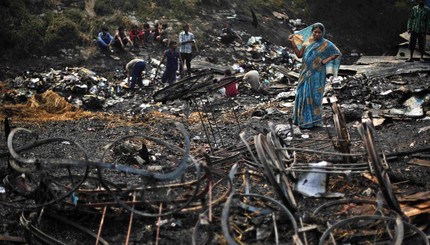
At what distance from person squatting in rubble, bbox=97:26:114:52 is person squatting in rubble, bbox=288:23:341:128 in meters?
7.83

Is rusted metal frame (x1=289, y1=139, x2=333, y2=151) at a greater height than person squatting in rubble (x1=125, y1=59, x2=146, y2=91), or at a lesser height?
greater

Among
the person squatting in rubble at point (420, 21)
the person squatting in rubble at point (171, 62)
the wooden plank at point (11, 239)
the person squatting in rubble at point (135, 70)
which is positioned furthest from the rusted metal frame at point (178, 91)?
the person squatting in rubble at point (420, 21)

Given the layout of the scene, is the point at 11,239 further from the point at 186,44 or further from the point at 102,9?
the point at 102,9

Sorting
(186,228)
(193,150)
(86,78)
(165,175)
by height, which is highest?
(165,175)

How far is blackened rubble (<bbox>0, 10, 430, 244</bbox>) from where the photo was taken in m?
3.51

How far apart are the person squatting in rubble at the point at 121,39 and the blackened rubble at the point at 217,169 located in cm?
334

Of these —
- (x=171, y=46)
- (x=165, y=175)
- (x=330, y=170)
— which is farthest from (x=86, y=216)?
(x=171, y=46)

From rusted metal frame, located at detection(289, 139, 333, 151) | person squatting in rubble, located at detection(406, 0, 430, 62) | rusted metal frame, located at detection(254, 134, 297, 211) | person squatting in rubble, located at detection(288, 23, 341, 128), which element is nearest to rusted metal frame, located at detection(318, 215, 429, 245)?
rusted metal frame, located at detection(254, 134, 297, 211)

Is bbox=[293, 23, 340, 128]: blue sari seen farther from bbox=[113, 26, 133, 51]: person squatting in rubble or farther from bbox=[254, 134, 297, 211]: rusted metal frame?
bbox=[113, 26, 133, 51]: person squatting in rubble

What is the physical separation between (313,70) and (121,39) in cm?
829

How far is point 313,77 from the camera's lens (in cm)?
688

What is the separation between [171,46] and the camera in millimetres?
11023

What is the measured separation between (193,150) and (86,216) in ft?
7.92

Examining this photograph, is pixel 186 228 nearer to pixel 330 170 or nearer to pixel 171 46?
pixel 330 170
